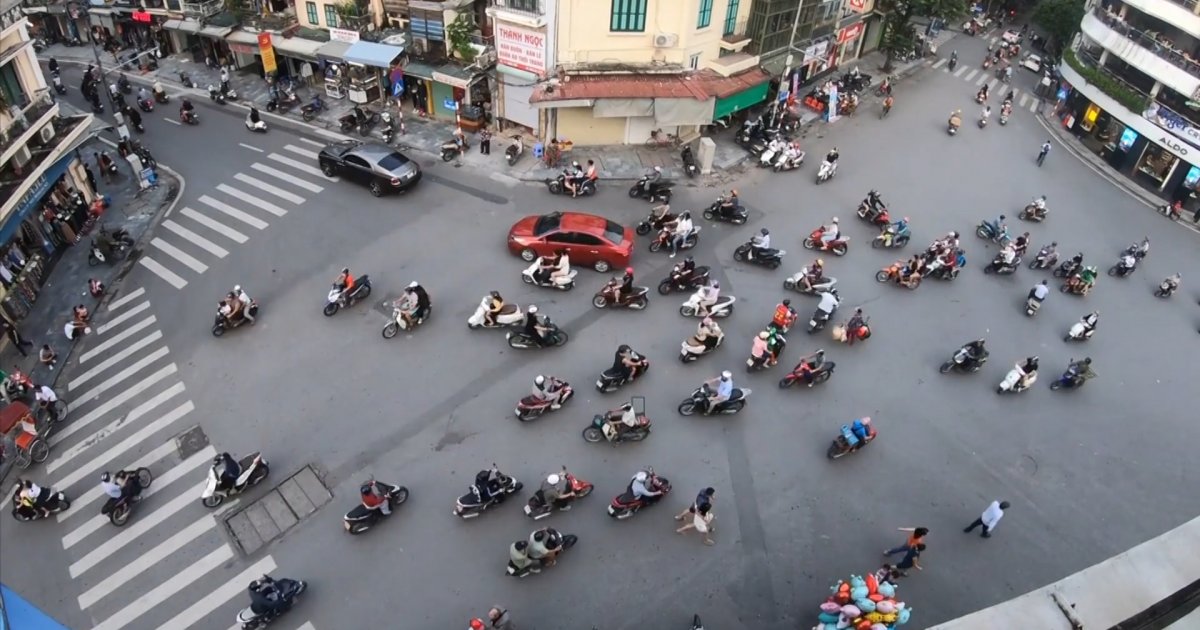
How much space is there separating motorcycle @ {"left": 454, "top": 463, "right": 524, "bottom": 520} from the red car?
28.5 feet

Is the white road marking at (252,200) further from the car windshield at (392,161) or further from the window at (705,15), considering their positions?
the window at (705,15)

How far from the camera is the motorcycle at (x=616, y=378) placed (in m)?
17.6

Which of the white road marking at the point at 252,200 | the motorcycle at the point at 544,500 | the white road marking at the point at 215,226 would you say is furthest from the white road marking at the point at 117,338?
the motorcycle at the point at 544,500

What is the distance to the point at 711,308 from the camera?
20.2 meters

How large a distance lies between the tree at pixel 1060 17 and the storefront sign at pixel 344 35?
4020 centimetres

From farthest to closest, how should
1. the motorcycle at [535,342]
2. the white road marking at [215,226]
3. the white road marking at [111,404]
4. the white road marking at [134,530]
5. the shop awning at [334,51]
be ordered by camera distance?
the shop awning at [334,51] → the white road marking at [215,226] → the motorcycle at [535,342] → the white road marking at [111,404] → the white road marking at [134,530]

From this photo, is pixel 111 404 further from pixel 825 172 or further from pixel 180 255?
pixel 825 172

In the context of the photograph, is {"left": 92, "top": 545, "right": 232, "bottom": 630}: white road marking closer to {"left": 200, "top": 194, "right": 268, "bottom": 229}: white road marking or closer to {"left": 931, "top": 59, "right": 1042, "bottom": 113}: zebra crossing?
{"left": 200, "top": 194, "right": 268, "bottom": 229}: white road marking

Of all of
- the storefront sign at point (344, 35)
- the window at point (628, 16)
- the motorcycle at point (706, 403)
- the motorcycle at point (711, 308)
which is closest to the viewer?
the motorcycle at point (706, 403)

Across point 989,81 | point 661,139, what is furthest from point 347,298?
point 989,81

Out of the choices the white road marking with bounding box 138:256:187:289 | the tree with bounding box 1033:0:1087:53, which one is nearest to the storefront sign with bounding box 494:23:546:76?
the white road marking with bounding box 138:256:187:289

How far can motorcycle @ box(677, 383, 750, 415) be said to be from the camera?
17031mm

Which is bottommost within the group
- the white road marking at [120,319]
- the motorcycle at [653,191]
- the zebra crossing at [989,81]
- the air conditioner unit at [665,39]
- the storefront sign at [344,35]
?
the white road marking at [120,319]

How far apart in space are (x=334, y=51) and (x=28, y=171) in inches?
504
